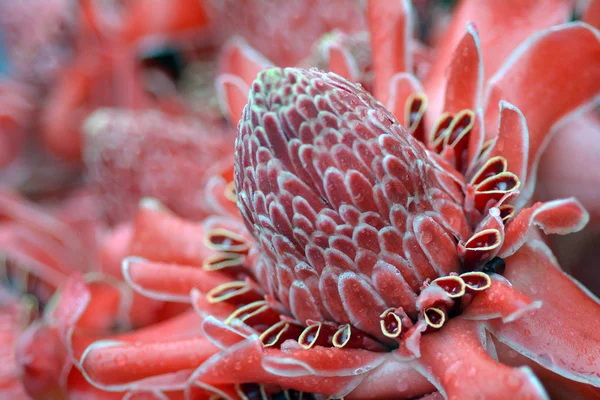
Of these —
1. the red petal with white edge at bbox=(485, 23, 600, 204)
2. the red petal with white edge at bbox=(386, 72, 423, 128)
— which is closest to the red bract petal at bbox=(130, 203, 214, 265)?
the red petal with white edge at bbox=(386, 72, 423, 128)

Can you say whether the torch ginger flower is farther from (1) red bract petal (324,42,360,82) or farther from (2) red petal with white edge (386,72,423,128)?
(1) red bract petal (324,42,360,82)

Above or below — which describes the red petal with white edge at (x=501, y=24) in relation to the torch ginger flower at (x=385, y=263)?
above

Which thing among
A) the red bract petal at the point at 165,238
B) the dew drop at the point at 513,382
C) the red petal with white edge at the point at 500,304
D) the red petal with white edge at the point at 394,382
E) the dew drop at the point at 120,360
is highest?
the red petal with white edge at the point at 500,304

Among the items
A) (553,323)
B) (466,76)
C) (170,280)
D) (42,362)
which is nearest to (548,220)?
(553,323)

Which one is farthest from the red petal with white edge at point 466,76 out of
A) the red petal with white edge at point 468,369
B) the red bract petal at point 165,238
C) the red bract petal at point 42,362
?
the red bract petal at point 42,362

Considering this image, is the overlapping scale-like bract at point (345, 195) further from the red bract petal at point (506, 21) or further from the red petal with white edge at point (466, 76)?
the red bract petal at point (506, 21)

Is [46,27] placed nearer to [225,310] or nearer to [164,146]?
[164,146]
